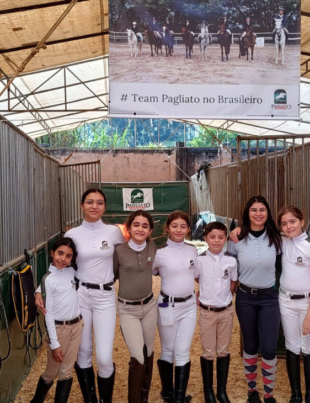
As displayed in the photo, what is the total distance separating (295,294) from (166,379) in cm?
96

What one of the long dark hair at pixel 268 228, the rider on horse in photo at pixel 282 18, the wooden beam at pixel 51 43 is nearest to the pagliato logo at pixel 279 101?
the rider on horse in photo at pixel 282 18

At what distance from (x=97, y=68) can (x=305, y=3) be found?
4.96 metres

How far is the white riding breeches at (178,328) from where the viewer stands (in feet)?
9.47

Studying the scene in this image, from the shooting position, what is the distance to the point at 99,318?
276 centimetres

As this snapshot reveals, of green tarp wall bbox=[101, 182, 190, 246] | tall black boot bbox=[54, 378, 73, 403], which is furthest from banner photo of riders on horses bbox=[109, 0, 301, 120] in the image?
green tarp wall bbox=[101, 182, 190, 246]

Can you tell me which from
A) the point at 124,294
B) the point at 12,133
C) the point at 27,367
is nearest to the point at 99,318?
the point at 124,294

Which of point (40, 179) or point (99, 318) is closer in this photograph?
point (99, 318)

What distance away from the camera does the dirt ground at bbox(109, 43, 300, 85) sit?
3164mm

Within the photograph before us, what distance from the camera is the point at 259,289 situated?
9.56 feet

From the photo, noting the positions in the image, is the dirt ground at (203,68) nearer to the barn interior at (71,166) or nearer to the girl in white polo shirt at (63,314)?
the barn interior at (71,166)

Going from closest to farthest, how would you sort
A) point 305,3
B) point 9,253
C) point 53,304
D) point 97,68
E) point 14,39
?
1. point 53,304
2. point 9,253
3. point 305,3
4. point 14,39
5. point 97,68

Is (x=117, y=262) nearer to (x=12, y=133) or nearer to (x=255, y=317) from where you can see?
(x=255, y=317)

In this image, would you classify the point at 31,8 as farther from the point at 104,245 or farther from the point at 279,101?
the point at 104,245

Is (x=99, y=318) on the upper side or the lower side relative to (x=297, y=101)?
lower
